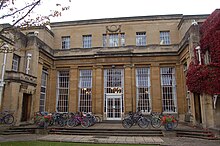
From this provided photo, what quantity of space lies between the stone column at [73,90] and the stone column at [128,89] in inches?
200

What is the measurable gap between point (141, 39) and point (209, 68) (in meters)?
9.89

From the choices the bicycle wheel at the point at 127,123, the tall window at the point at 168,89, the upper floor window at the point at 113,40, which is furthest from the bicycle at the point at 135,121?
the upper floor window at the point at 113,40

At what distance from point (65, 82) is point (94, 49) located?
4711mm

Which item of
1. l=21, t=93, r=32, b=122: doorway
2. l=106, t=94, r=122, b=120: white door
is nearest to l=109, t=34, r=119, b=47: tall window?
l=106, t=94, r=122, b=120: white door

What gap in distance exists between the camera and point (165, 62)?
63.3 feet

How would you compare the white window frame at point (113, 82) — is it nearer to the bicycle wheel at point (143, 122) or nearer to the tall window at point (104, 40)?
the tall window at point (104, 40)

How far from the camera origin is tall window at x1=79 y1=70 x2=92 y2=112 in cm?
1989

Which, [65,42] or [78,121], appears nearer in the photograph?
[78,121]

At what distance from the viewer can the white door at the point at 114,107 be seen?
18.9m

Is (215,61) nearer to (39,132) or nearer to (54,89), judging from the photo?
(39,132)

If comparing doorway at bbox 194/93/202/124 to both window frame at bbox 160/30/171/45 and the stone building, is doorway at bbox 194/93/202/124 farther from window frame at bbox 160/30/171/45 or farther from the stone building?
window frame at bbox 160/30/171/45

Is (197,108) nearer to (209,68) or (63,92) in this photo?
(209,68)

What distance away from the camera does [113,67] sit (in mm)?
19812

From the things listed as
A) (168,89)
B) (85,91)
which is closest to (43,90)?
(85,91)
